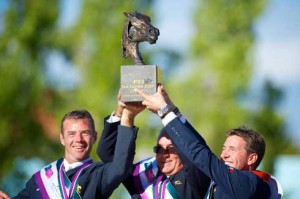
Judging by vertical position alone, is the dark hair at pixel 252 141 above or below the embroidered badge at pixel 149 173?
above

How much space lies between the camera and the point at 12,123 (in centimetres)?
2411

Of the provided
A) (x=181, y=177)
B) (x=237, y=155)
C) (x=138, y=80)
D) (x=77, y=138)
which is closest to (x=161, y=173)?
(x=181, y=177)

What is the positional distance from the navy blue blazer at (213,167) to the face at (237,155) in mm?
449

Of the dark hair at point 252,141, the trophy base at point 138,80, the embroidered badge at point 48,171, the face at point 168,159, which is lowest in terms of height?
the embroidered badge at point 48,171

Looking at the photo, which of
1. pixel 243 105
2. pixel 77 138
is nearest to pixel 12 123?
pixel 243 105

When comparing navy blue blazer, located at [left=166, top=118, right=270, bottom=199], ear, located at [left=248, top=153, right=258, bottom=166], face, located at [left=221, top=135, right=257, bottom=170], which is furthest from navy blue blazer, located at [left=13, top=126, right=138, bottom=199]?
ear, located at [left=248, top=153, right=258, bottom=166]

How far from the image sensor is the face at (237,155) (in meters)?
7.47

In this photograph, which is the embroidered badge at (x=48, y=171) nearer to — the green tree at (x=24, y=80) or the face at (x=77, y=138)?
the face at (x=77, y=138)

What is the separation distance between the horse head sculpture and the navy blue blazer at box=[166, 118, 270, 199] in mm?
765

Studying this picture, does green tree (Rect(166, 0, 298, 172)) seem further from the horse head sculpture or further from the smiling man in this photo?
the horse head sculpture

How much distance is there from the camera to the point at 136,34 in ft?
24.7

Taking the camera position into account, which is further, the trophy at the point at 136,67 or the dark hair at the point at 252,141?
the dark hair at the point at 252,141

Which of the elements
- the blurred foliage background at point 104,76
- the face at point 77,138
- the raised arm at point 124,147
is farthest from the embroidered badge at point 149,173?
the blurred foliage background at point 104,76

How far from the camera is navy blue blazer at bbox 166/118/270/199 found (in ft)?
22.4
